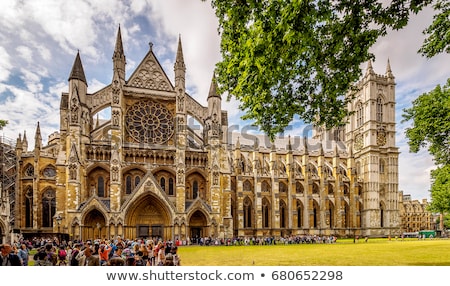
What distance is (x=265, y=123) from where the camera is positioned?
11.2 meters

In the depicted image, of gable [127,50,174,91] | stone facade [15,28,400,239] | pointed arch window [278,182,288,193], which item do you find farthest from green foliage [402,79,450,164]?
pointed arch window [278,182,288,193]

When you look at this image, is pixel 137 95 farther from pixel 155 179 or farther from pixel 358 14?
pixel 358 14

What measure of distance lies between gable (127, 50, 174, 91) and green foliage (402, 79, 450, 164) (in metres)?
21.4

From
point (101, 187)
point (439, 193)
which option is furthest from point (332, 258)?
point (101, 187)

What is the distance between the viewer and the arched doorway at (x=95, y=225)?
89.6 ft

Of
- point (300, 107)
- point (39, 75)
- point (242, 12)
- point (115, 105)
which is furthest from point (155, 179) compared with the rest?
point (242, 12)

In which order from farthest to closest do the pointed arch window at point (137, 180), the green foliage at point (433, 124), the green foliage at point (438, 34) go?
1. the pointed arch window at point (137, 180)
2. the green foliage at point (433, 124)
3. the green foliage at point (438, 34)

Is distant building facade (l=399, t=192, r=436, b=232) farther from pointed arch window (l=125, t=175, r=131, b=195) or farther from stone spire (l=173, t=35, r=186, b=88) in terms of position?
pointed arch window (l=125, t=175, r=131, b=195)

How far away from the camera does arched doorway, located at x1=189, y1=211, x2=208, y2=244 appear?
30.1m

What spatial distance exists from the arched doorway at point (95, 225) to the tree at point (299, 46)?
70.3 ft

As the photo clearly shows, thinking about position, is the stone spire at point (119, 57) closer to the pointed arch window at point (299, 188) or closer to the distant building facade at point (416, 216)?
the pointed arch window at point (299, 188)

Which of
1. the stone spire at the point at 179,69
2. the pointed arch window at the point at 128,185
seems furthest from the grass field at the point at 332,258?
the stone spire at the point at 179,69

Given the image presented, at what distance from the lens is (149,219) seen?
29.3m
